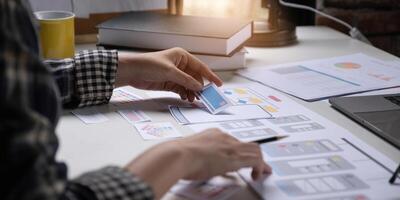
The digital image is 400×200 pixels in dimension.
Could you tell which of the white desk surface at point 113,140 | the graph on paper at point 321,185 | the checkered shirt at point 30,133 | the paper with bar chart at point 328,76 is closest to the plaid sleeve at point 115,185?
the checkered shirt at point 30,133

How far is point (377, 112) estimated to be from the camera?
3.56 feet

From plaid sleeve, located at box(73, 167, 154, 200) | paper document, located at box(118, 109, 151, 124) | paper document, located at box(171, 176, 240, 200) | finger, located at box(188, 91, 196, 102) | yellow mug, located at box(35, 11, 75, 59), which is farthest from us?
yellow mug, located at box(35, 11, 75, 59)

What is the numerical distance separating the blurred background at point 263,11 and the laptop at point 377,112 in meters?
0.53

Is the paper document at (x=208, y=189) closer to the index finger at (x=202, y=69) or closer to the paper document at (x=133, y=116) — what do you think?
the paper document at (x=133, y=116)

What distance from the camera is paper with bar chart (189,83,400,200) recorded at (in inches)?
31.5

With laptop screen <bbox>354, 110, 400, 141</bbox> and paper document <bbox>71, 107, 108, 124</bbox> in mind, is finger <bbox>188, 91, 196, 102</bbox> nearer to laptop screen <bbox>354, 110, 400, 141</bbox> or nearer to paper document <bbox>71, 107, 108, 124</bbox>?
paper document <bbox>71, 107, 108, 124</bbox>

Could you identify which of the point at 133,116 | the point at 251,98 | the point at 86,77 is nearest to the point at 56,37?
the point at 86,77

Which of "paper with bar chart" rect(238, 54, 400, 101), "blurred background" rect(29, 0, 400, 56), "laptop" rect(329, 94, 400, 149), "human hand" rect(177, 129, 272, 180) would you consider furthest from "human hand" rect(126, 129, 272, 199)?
"blurred background" rect(29, 0, 400, 56)

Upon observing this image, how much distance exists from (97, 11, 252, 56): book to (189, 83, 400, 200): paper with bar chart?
0.20 meters

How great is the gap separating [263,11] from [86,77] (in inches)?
27.9

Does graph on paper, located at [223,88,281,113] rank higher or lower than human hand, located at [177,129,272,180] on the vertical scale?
lower

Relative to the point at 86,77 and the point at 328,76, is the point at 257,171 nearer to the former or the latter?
the point at 86,77

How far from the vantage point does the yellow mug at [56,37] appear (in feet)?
4.21

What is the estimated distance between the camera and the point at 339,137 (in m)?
0.99
